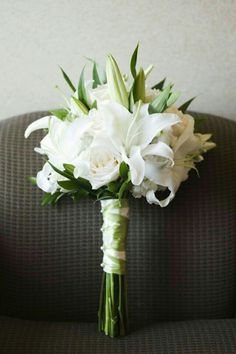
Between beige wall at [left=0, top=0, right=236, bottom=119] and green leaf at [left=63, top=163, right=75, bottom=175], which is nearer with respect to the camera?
green leaf at [left=63, top=163, right=75, bottom=175]

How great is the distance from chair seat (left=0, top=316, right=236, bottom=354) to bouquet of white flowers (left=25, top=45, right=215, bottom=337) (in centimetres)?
4

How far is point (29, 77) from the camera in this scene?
52.4 inches

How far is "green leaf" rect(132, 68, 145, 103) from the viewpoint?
948 mm

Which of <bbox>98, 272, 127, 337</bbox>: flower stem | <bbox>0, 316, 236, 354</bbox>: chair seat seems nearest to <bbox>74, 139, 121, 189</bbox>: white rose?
<bbox>98, 272, 127, 337</bbox>: flower stem

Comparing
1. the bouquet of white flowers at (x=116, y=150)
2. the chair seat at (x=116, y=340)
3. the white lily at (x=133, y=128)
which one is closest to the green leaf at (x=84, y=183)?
the bouquet of white flowers at (x=116, y=150)

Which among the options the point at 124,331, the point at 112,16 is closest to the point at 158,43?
the point at 112,16

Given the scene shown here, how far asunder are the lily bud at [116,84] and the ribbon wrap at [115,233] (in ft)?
0.68

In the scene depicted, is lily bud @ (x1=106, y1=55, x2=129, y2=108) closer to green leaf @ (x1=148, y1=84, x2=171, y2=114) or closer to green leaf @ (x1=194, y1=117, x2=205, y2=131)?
green leaf @ (x1=148, y1=84, x2=171, y2=114)

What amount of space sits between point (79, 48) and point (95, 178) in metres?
0.52

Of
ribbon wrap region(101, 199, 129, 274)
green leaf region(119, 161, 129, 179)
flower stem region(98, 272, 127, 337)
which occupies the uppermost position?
green leaf region(119, 161, 129, 179)

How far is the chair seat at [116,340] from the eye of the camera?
1.01m

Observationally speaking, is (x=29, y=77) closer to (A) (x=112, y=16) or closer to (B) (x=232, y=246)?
(A) (x=112, y=16)

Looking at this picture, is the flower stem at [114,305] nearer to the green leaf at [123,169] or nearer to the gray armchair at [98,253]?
the gray armchair at [98,253]

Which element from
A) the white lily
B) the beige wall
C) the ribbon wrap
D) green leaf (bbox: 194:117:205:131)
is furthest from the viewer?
the beige wall
